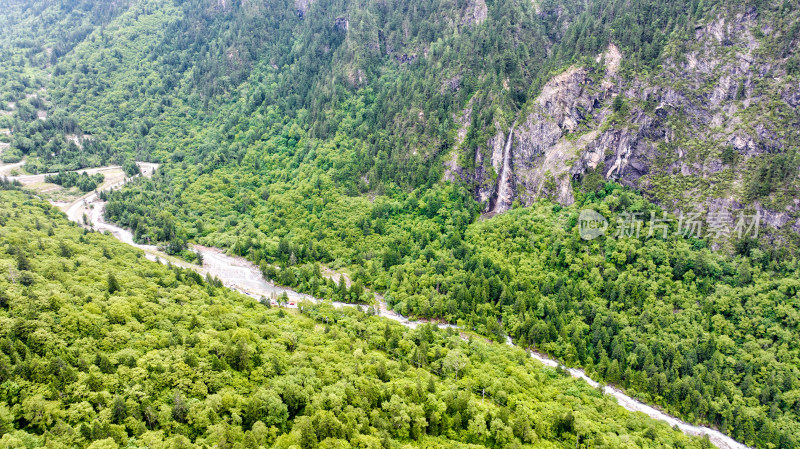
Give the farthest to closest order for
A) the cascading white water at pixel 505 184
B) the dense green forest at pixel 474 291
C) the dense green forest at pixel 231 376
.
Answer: the cascading white water at pixel 505 184
the dense green forest at pixel 474 291
the dense green forest at pixel 231 376

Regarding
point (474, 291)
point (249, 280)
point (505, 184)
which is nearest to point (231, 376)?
point (249, 280)

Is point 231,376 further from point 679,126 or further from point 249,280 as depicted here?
point 679,126

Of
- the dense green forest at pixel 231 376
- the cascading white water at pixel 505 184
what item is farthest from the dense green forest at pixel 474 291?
the cascading white water at pixel 505 184

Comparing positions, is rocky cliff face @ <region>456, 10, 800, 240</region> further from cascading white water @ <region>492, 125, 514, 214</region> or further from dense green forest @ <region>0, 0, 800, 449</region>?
cascading white water @ <region>492, 125, 514, 214</region>

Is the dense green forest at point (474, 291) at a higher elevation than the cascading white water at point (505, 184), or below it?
below

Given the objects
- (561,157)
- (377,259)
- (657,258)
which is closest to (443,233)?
(377,259)

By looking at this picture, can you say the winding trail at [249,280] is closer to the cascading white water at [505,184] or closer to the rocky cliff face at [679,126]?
the cascading white water at [505,184]

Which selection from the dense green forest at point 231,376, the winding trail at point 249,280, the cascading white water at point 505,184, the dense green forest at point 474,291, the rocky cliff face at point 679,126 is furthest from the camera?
the cascading white water at point 505,184
